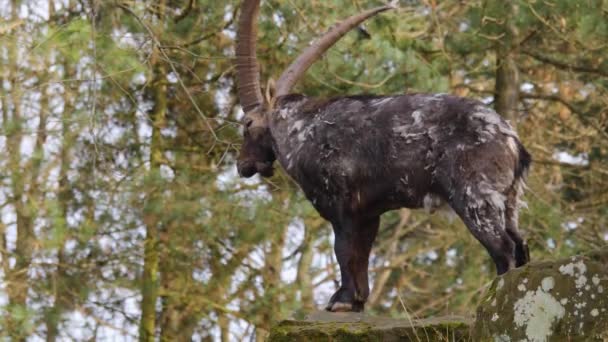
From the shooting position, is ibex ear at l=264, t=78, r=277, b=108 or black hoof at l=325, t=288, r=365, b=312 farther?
ibex ear at l=264, t=78, r=277, b=108

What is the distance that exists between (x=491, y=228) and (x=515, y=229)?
242 millimetres

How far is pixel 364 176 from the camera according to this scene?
637 centimetres

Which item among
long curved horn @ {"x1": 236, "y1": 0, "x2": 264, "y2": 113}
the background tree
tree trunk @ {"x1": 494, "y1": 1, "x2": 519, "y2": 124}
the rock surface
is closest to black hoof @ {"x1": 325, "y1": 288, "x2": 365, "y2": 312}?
long curved horn @ {"x1": 236, "y1": 0, "x2": 264, "y2": 113}

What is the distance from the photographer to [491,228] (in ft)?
18.9

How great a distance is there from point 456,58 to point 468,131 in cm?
705

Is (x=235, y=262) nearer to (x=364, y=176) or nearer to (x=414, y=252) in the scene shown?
(x=414, y=252)

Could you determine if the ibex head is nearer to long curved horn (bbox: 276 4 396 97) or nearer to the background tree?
long curved horn (bbox: 276 4 396 97)

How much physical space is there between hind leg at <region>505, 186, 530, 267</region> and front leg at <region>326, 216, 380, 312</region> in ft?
3.28

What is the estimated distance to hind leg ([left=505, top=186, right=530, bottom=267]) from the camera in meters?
5.88

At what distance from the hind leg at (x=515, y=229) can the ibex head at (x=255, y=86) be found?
177cm

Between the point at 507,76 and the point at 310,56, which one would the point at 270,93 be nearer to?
the point at 310,56

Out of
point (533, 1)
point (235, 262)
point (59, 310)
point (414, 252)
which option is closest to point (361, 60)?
point (533, 1)

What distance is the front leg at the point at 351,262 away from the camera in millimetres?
6512

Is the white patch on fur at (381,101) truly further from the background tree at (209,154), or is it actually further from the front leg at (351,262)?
the background tree at (209,154)
